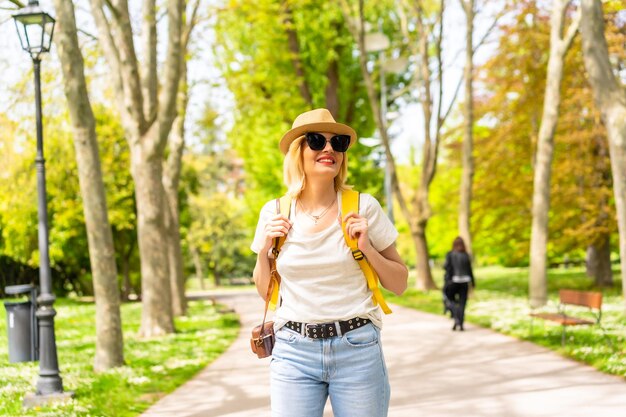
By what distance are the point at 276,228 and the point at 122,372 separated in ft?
23.0

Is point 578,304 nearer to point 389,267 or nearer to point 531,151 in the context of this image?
point 389,267

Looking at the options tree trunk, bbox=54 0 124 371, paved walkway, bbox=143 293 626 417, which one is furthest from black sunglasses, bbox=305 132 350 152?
tree trunk, bbox=54 0 124 371

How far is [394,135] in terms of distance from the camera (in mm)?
37750

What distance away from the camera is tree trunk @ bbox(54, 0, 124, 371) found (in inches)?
366

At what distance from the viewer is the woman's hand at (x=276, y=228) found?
320 cm

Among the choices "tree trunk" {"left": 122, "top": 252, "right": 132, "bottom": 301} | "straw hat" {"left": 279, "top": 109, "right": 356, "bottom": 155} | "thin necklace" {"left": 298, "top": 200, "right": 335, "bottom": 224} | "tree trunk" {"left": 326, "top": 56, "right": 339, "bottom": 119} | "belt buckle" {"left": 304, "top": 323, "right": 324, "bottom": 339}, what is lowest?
"tree trunk" {"left": 122, "top": 252, "right": 132, "bottom": 301}

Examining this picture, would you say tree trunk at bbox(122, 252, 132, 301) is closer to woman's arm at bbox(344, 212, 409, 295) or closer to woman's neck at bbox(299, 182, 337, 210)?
woman's neck at bbox(299, 182, 337, 210)

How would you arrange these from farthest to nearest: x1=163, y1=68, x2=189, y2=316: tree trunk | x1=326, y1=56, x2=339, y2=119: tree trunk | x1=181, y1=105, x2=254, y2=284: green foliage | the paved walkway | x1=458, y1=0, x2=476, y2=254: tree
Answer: x1=181, y1=105, x2=254, y2=284: green foliage, x1=326, y1=56, x2=339, y2=119: tree trunk, x1=458, y1=0, x2=476, y2=254: tree, x1=163, y1=68, x2=189, y2=316: tree trunk, the paved walkway

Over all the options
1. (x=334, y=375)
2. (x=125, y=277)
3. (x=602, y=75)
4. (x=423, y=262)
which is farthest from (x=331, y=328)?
(x=125, y=277)

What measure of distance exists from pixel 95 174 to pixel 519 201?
60.6ft

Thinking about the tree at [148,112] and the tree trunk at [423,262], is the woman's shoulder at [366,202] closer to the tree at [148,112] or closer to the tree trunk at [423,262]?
the tree at [148,112]

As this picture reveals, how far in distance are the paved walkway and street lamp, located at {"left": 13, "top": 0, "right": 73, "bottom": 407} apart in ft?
3.80

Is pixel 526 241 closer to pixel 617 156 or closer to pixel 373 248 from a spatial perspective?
pixel 617 156

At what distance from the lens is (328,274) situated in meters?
3.16
